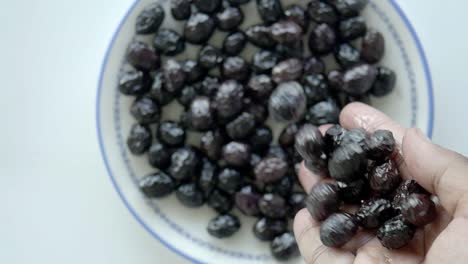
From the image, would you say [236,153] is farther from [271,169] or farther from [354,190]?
[354,190]

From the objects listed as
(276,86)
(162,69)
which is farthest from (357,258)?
(162,69)

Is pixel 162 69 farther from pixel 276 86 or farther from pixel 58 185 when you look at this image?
pixel 58 185

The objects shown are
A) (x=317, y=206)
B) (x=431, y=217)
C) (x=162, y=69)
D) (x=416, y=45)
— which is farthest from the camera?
(x=162, y=69)

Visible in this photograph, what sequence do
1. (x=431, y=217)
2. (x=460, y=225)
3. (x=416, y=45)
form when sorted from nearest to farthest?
1. (x=460, y=225)
2. (x=431, y=217)
3. (x=416, y=45)

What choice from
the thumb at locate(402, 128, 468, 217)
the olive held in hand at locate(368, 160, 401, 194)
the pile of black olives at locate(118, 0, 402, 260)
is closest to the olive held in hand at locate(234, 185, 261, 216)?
the pile of black olives at locate(118, 0, 402, 260)

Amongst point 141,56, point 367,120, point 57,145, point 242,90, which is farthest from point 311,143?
point 57,145

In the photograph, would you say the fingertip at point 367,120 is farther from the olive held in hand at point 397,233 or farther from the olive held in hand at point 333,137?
the olive held in hand at point 397,233
